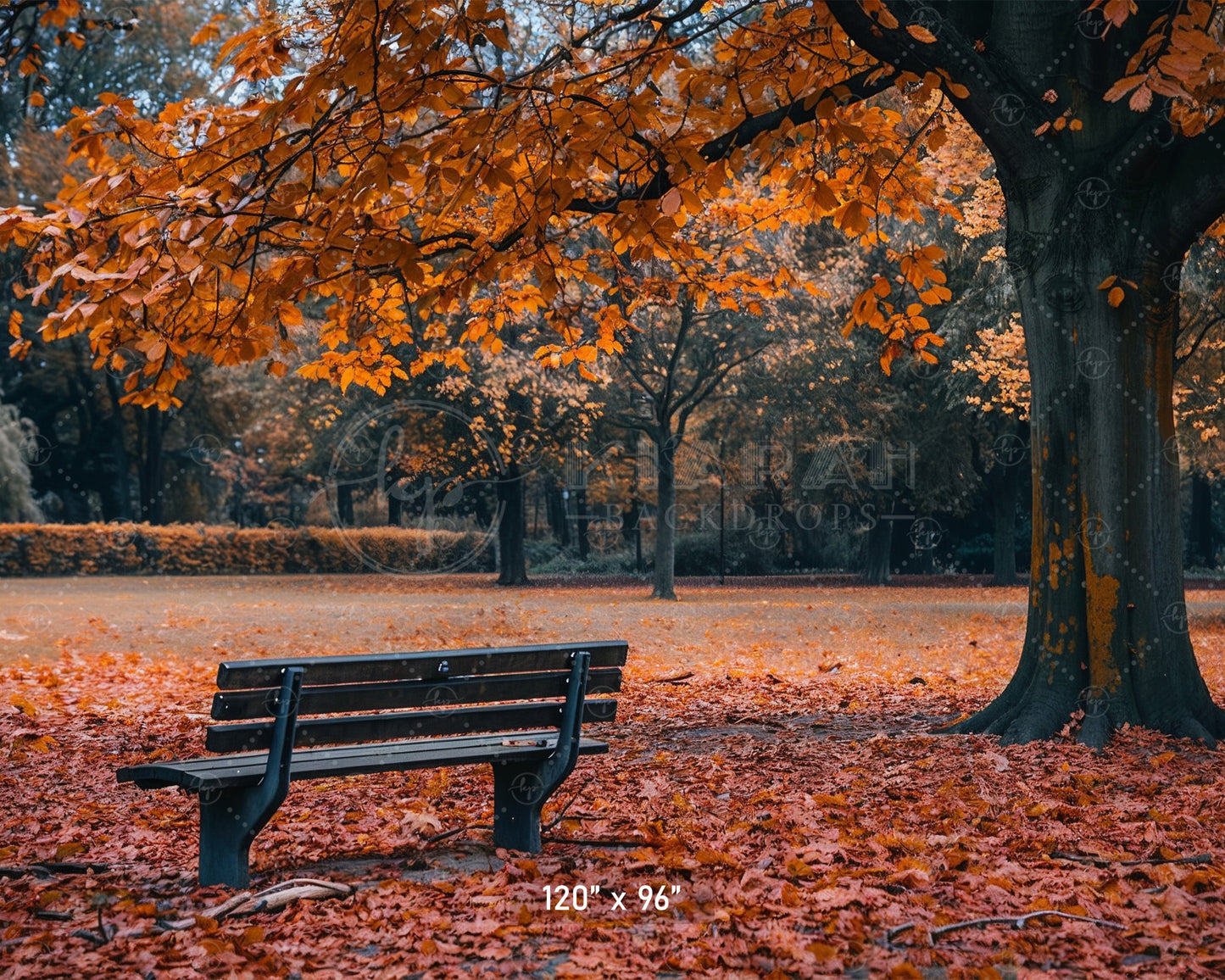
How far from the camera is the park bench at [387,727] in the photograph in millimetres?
4141

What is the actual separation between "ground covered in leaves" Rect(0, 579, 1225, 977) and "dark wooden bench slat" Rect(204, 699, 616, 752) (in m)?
0.54

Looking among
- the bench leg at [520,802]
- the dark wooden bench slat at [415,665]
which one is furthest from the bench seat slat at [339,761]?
the dark wooden bench slat at [415,665]

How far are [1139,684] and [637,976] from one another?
4.68 metres

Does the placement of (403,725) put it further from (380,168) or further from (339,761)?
(380,168)

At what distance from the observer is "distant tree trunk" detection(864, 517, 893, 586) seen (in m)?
31.9

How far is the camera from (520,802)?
487 centimetres

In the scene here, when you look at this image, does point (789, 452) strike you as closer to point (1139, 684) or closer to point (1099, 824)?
point (1139, 684)

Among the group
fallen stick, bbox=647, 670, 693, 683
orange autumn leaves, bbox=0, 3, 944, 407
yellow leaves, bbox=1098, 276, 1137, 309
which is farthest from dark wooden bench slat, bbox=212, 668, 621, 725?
fallen stick, bbox=647, 670, 693, 683

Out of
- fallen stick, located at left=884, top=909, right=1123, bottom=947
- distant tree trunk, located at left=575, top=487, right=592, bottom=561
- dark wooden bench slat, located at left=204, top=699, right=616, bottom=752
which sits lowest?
fallen stick, located at left=884, top=909, right=1123, bottom=947

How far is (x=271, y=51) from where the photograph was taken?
6176 mm

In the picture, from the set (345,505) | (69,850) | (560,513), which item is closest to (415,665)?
(69,850)

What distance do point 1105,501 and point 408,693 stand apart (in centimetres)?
448

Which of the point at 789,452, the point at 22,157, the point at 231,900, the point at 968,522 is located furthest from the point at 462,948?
the point at 968,522

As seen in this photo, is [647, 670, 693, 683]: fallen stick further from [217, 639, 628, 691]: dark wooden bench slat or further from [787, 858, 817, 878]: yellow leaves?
[787, 858, 817, 878]: yellow leaves
